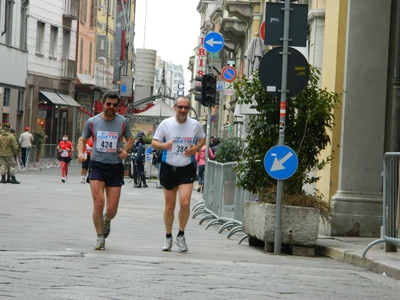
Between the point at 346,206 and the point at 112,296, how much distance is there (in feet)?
28.4

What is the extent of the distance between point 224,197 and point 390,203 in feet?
21.0

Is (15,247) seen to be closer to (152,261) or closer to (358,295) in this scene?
(152,261)

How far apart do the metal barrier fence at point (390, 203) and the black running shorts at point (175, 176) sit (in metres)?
2.28

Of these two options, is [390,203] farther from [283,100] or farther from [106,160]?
[106,160]

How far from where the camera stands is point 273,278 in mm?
→ 10086

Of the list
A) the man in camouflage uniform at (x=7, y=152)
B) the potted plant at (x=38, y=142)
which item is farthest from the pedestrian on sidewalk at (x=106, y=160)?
the potted plant at (x=38, y=142)

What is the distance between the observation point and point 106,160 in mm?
12688

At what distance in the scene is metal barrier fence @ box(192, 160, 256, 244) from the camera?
1684cm

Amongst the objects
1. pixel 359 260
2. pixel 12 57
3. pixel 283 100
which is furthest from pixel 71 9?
pixel 359 260

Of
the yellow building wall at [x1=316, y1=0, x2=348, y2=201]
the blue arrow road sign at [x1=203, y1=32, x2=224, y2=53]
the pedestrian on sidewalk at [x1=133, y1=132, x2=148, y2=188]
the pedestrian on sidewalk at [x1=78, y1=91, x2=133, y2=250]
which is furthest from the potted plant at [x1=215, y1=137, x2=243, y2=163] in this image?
the pedestrian on sidewalk at [x1=78, y1=91, x2=133, y2=250]

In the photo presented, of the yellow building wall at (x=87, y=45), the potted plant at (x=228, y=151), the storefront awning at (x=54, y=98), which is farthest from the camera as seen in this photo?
the yellow building wall at (x=87, y=45)

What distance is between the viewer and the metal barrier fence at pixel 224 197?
16844 millimetres

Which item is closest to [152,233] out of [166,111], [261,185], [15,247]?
[261,185]

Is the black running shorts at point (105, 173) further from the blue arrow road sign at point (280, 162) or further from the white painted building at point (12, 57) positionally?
the white painted building at point (12, 57)
